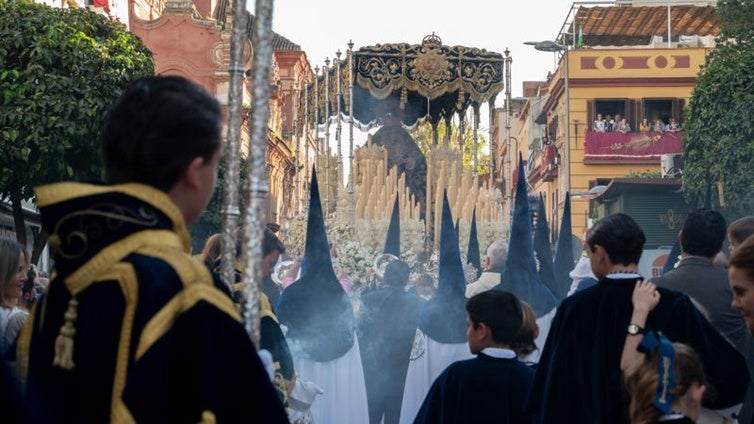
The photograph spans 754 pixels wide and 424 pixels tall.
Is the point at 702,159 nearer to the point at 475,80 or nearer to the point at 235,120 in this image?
the point at 475,80

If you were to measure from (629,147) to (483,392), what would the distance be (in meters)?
41.7

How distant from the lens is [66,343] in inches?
103

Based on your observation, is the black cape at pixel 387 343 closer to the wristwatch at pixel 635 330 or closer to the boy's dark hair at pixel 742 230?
the boy's dark hair at pixel 742 230

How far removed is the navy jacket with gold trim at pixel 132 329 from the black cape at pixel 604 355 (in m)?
2.76

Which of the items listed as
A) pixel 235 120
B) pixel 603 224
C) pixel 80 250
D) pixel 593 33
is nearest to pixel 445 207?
pixel 603 224

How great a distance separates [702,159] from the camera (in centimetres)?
2906

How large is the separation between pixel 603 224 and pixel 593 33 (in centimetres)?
4723

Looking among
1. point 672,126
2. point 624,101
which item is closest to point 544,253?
point 672,126

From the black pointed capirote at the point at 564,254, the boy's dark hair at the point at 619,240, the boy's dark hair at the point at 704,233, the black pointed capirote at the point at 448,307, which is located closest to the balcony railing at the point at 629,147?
the black pointed capirote at the point at 564,254

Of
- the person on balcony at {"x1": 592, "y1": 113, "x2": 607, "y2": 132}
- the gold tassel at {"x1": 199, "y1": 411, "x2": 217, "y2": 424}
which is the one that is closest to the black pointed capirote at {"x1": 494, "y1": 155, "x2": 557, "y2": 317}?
the gold tassel at {"x1": 199, "y1": 411, "x2": 217, "y2": 424}

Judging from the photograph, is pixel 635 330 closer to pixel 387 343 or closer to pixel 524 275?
pixel 524 275

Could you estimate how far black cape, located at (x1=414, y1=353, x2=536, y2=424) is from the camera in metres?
5.77

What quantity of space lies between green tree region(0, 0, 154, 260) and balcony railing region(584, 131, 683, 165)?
28.8 m

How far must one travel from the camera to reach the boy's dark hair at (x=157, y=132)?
2.69 m
